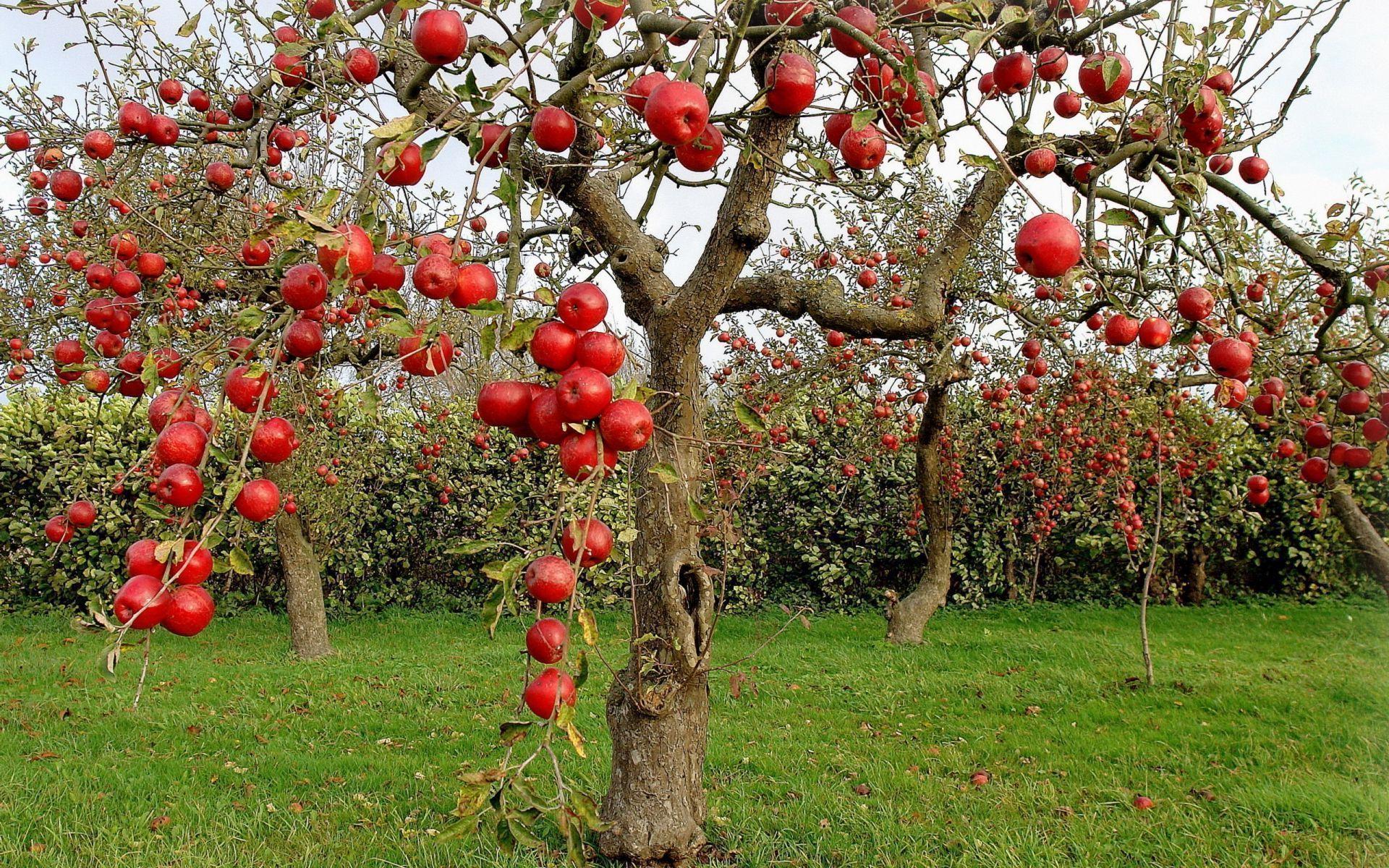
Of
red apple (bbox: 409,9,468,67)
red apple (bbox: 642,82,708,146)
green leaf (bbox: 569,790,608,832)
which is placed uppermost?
red apple (bbox: 409,9,468,67)

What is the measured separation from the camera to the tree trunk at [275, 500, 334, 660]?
7.44 metres

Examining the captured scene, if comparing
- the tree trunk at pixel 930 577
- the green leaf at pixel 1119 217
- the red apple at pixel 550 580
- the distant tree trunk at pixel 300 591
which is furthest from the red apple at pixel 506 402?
the distant tree trunk at pixel 300 591

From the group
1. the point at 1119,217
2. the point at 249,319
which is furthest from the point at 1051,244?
the point at 249,319

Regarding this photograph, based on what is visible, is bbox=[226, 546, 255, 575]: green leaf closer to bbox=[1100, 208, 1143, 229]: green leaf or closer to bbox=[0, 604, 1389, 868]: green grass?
bbox=[1100, 208, 1143, 229]: green leaf

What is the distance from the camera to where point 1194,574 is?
9180 mm

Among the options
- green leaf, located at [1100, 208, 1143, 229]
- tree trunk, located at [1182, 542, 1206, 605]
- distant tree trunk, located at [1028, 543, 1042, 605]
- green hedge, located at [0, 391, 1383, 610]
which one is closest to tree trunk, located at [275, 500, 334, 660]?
green hedge, located at [0, 391, 1383, 610]

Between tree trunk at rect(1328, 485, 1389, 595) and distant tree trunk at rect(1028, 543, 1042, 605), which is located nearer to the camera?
tree trunk at rect(1328, 485, 1389, 595)

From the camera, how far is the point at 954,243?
441 cm

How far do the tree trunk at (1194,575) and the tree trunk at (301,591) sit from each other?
8.68m

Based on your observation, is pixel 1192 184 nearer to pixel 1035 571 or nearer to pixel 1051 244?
pixel 1051 244

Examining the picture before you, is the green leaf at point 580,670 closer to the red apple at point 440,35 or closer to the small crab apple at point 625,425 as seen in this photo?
the small crab apple at point 625,425

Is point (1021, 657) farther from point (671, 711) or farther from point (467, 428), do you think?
point (467, 428)

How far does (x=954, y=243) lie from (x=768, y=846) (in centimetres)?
301

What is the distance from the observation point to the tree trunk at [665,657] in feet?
10.4
